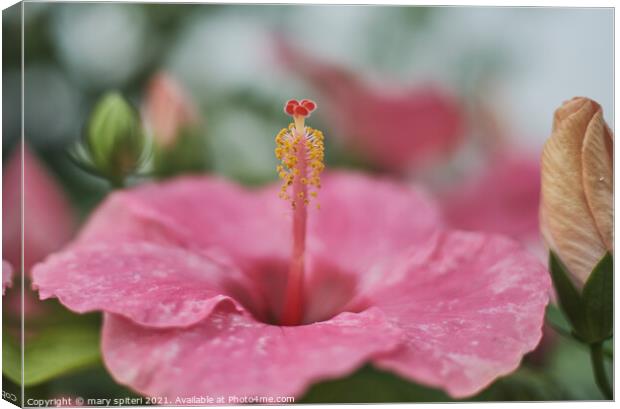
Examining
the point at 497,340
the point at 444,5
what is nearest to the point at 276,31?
→ the point at 444,5

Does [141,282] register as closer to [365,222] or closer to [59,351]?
[59,351]

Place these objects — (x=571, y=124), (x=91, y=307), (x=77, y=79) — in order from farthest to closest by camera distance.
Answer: (x=77, y=79), (x=571, y=124), (x=91, y=307)

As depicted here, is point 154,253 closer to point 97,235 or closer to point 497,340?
point 97,235

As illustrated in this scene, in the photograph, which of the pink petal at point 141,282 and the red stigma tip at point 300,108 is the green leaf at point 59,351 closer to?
the pink petal at point 141,282

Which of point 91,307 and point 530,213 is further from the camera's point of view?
point 530,213

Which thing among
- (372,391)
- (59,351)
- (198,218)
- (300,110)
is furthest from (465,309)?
(59,351)

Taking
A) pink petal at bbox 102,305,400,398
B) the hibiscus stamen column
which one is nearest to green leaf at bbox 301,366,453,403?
the hibiscus stamen column
